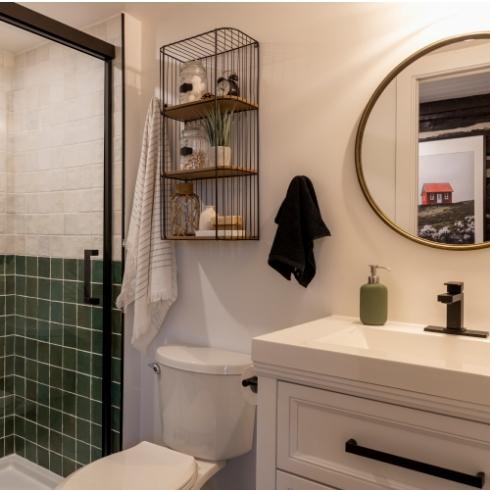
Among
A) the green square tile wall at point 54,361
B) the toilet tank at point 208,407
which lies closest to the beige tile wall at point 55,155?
the green square tile wall at point 54,361

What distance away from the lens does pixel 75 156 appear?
217cm

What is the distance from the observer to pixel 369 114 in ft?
4.89

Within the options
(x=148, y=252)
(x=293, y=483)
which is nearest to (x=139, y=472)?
(x=293, y=483)

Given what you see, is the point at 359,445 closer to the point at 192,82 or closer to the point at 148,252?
the point at 148,252

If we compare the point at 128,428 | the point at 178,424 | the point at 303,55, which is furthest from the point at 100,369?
the point at 303,55

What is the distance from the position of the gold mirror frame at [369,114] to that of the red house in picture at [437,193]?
0.37 feet

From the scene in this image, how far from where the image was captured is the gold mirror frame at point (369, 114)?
4.34 feet

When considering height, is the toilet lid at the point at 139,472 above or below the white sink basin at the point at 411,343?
below

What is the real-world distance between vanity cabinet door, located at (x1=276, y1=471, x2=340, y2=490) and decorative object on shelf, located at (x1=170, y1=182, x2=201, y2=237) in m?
1.00

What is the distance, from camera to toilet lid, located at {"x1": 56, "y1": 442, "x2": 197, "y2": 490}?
1.42 m

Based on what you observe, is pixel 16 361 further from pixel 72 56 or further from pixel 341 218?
pixel 341 218

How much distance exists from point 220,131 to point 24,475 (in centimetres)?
190

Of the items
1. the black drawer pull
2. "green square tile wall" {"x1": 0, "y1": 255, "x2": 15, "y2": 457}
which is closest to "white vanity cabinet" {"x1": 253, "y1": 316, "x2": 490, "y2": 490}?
the black drawer pull

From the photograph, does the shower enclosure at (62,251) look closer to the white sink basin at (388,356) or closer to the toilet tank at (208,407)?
the toilet tank at (208,407)
